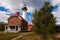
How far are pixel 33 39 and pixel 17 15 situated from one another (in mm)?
26918

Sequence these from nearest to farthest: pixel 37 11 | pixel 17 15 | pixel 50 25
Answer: pixel 50 25 → pixel 37 11 → pixel 17 15

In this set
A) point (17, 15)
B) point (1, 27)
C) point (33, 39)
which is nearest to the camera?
point (33, 39)

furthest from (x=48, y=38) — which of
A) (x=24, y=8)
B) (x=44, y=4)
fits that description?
(x=24, y=8)

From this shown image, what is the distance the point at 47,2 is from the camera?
34.2 metres

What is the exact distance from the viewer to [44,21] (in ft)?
103

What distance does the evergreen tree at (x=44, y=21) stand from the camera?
30.7m

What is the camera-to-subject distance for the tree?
30734 mm

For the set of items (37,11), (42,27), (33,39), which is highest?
(37,11)

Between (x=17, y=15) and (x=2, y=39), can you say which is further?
(x=17, y=15)

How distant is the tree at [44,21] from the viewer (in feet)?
101

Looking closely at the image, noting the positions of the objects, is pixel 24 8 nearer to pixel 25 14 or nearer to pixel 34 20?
pixel 25 14

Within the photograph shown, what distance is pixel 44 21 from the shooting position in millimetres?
31500

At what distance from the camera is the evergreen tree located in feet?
101

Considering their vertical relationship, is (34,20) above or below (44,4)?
below
